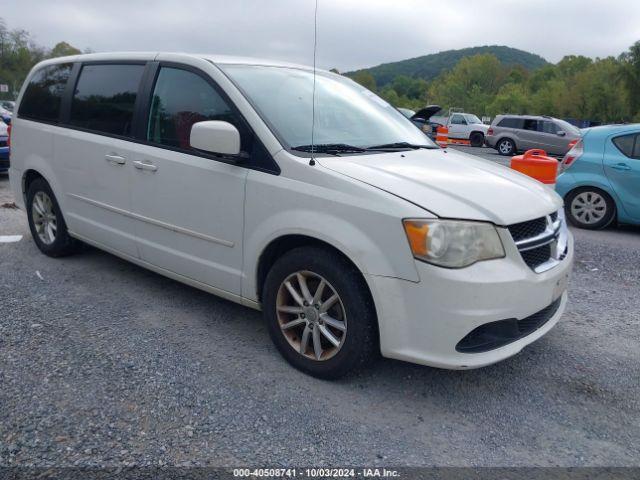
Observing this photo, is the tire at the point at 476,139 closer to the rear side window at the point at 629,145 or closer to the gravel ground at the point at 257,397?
the rear side window at the point at 629,145

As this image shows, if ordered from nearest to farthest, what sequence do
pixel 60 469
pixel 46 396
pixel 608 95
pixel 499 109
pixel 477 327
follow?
pixel 60 469 → pixel 477 327 → pixel 46 396 → pixel 608 95 → pixel 499 109

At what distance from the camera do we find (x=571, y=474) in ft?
8.07

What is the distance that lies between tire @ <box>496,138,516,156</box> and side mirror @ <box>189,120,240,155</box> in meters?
21.8

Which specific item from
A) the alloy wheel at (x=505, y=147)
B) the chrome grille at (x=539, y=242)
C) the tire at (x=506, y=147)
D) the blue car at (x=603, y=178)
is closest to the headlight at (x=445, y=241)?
the chrome grille at (x=539, y=242)

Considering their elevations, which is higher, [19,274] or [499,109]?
[499,109]

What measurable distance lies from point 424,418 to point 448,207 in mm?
1069

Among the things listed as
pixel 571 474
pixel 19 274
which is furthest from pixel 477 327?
pixel 19 274

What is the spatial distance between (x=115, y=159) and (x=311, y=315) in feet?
6.61

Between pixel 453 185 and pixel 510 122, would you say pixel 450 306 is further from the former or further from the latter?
pixel 510 122

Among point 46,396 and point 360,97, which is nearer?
point 46,396

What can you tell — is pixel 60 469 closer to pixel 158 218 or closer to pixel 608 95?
pixel 158 218

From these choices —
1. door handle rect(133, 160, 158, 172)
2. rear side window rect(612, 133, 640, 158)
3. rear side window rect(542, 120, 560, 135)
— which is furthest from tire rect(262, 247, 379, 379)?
rear side window rect(542, 120, 560, 135)

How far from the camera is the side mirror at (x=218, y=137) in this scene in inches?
127

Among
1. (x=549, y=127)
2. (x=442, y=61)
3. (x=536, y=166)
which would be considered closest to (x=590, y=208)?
(x=536, y=166)
